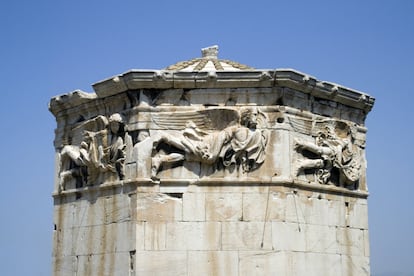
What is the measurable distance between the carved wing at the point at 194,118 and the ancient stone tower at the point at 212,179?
18 mm

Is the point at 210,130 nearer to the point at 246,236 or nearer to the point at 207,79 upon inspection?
the point at 207,79

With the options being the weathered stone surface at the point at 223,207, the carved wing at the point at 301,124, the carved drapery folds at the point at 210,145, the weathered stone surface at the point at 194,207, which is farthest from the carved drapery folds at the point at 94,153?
the carved wing at the point at 301,124

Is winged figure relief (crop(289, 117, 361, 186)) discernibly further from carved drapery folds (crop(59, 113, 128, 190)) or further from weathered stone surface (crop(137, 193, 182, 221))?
carved drapery folds (crop(59, 113, 128, 190))

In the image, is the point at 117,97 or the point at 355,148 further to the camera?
the point at 355,148

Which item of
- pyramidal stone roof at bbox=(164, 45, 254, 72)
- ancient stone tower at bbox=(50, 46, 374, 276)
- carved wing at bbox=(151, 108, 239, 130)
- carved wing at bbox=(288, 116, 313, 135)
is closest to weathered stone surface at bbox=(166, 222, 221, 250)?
ancient stone tower at bbox=(50, 46, 374, 276)

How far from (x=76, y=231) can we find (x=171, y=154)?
2.80 m

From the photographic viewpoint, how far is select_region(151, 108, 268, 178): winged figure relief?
14445 millimetres

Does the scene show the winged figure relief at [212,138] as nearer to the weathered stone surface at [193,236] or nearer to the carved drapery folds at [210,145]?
the carved drapery folds at [210,145]

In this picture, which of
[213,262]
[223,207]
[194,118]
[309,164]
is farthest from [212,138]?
[213,262]

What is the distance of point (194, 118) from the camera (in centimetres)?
1470

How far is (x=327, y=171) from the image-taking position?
1551cm

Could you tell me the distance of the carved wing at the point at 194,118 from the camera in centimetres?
1465

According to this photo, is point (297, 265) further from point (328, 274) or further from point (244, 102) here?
point (244, 102)

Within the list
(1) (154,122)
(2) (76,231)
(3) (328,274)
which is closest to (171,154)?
(1) (154,122)
